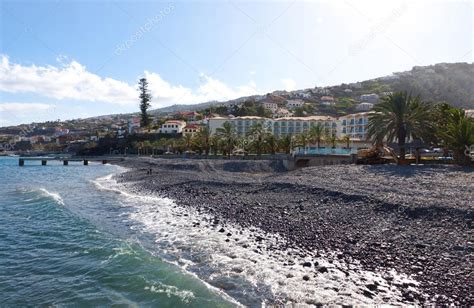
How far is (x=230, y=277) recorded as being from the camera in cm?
979

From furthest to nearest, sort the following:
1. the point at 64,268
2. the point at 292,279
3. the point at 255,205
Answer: the point at 255,205 → the point at 64,268 → the point at 292,279

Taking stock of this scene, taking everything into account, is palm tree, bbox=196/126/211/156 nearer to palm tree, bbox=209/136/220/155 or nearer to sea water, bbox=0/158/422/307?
palm tree, bbox=209/136/220/155

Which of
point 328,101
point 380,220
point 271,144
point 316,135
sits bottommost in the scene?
point 380,220

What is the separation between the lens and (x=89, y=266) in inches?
443

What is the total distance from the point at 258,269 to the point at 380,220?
229 inches

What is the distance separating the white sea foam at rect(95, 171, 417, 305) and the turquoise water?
550mm

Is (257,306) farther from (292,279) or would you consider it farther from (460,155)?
(460,155)

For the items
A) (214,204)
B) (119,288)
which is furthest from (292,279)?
(214,204)

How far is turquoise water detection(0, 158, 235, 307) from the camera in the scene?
874 centimetres

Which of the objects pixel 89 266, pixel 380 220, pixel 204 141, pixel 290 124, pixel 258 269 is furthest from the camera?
pixel 290 124

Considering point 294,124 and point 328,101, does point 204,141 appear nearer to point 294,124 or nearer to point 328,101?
point 294,124

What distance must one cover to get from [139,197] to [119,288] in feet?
58.7

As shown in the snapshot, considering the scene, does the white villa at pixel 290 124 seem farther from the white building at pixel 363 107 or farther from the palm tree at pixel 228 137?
the white building at pixel 363 107

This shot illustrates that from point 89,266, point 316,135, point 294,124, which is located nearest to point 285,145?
point 316,135
